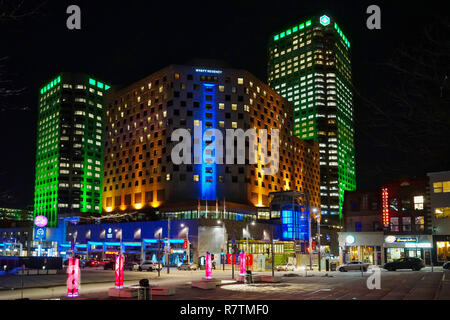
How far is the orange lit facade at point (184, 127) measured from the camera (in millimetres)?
114062

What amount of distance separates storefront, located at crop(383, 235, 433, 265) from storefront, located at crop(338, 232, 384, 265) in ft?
3.92

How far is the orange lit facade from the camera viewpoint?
11406cm

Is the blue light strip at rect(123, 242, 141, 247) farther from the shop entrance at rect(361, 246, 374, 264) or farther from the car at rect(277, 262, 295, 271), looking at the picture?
the shop entrance at rect(361, 246, 374, 264)

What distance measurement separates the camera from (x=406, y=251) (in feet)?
232

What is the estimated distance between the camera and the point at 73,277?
77.7 ft

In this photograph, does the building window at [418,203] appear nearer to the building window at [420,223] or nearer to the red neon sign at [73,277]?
the building window at [420,223]

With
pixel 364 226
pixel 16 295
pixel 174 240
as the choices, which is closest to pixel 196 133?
pixel 174 240

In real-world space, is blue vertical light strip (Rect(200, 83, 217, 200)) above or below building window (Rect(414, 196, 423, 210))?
above

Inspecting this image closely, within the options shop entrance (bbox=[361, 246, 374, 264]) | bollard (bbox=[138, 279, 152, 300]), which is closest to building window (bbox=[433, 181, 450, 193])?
shop entrance (bbox=[361, 246, 374, 264])

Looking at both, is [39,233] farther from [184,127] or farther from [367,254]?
[184,127]

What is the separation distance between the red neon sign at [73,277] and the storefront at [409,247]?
56.7 metres

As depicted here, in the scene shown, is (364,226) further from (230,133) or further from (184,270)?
(230,133)

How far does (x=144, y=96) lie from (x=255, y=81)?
3053 centimetres

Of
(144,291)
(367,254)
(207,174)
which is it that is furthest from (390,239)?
(144,291)
